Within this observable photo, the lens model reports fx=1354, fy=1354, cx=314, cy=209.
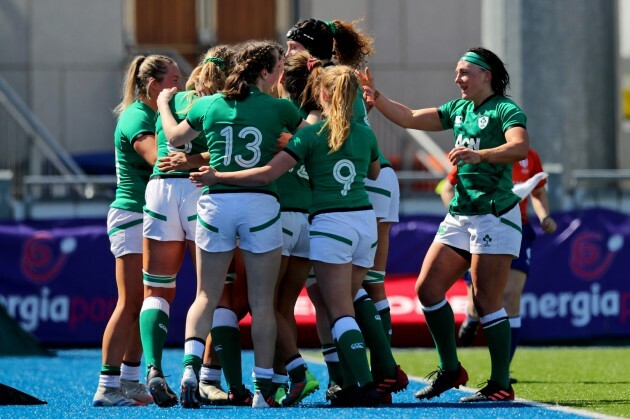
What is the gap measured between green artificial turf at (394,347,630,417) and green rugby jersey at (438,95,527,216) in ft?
3.88

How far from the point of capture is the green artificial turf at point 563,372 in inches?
313

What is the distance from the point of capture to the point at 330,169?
733cm

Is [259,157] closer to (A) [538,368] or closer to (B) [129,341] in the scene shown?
(B) [129,341]

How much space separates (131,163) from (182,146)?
0.41 metres

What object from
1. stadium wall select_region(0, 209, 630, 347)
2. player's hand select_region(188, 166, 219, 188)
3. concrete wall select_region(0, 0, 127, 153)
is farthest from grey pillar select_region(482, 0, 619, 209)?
player's hand select_region(188, 166, 219, 188)

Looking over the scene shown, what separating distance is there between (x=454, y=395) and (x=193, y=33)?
1450 cm

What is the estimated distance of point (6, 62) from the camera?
20.8 metres

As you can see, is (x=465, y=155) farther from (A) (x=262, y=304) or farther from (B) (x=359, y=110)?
(A) (x=262, y=304)

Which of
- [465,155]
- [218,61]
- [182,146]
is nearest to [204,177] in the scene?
[182,146]

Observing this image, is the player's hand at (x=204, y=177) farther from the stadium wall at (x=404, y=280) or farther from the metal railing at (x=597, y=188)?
the metal railing at (x=597, y=188)

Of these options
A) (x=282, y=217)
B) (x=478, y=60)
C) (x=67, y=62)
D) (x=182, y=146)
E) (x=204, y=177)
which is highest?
(x=67, y=62)

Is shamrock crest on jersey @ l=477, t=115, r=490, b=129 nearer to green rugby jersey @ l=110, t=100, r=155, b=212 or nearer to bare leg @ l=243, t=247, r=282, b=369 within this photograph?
bare leg @ l=243, t=247, r=282, b=369

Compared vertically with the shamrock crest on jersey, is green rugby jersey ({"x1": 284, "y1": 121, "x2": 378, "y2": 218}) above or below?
below

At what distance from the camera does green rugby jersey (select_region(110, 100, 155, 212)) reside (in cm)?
784
